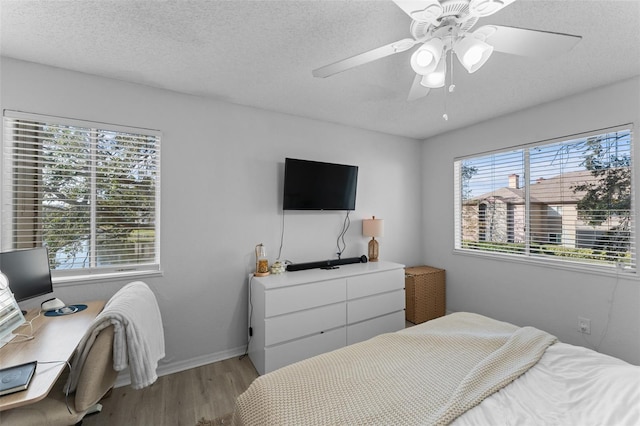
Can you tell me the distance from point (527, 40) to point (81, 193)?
3.03m

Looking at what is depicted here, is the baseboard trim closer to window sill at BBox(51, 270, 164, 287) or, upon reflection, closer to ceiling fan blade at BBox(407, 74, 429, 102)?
window sill at BBox(51, 270, 164, 287)

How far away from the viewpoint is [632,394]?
1.09 m

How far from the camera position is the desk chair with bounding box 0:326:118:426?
48.7 inches

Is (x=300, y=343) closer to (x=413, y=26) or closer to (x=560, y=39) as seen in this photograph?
(x=413, y=26)

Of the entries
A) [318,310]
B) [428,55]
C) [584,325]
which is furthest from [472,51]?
[584,325]

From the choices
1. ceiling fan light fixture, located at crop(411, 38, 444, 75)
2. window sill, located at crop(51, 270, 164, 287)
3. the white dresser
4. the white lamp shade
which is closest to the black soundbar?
the white dresser

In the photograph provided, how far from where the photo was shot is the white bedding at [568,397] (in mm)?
1031

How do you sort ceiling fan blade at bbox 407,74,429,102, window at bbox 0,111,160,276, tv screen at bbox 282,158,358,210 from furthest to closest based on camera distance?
tv screen at bbox 282,158,358,210
window at bbox 0,111,160,276
ceiling fan blade at bbox 407,74,429,102

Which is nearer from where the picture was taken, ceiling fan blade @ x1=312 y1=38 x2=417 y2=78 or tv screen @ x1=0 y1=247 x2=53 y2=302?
ceiling fan blade @ x1=312 y1=38 x2=417 y2=78

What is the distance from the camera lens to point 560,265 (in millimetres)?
2631

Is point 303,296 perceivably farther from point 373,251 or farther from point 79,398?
point 79,398

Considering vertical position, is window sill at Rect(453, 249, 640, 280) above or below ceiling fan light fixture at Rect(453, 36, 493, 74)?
below

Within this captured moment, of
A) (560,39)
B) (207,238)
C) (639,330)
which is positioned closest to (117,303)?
(207,238)

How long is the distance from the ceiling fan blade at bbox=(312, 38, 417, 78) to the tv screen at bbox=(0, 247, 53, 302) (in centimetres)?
217
